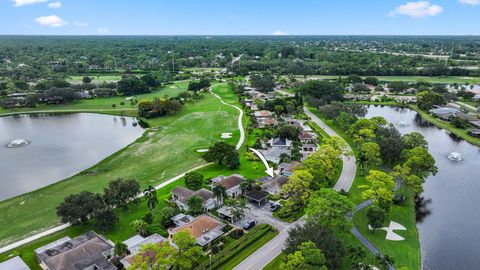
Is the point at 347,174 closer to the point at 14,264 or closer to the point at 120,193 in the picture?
the point at 120,193

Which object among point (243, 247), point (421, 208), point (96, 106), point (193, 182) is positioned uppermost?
point (96, 106)

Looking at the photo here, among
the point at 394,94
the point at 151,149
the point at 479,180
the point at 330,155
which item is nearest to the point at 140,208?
the point at 151,149

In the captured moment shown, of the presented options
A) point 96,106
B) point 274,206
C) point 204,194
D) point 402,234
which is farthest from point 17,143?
point 402,234

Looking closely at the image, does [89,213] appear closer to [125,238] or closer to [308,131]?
[125,238]

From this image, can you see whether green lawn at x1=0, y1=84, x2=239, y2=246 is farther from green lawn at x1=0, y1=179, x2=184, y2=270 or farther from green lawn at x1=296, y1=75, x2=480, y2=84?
green lawn at x1=296, y1=75, x2=480, y2=84

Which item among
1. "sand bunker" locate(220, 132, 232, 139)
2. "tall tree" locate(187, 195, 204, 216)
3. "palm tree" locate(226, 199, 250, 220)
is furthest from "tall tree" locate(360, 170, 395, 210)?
"sand bunker" locate(220, 132, 232, 139)

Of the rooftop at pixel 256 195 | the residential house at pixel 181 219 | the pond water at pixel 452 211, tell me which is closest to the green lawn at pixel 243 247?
the rooftop at pixel 256 195

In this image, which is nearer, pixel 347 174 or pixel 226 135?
pixel 347 174
